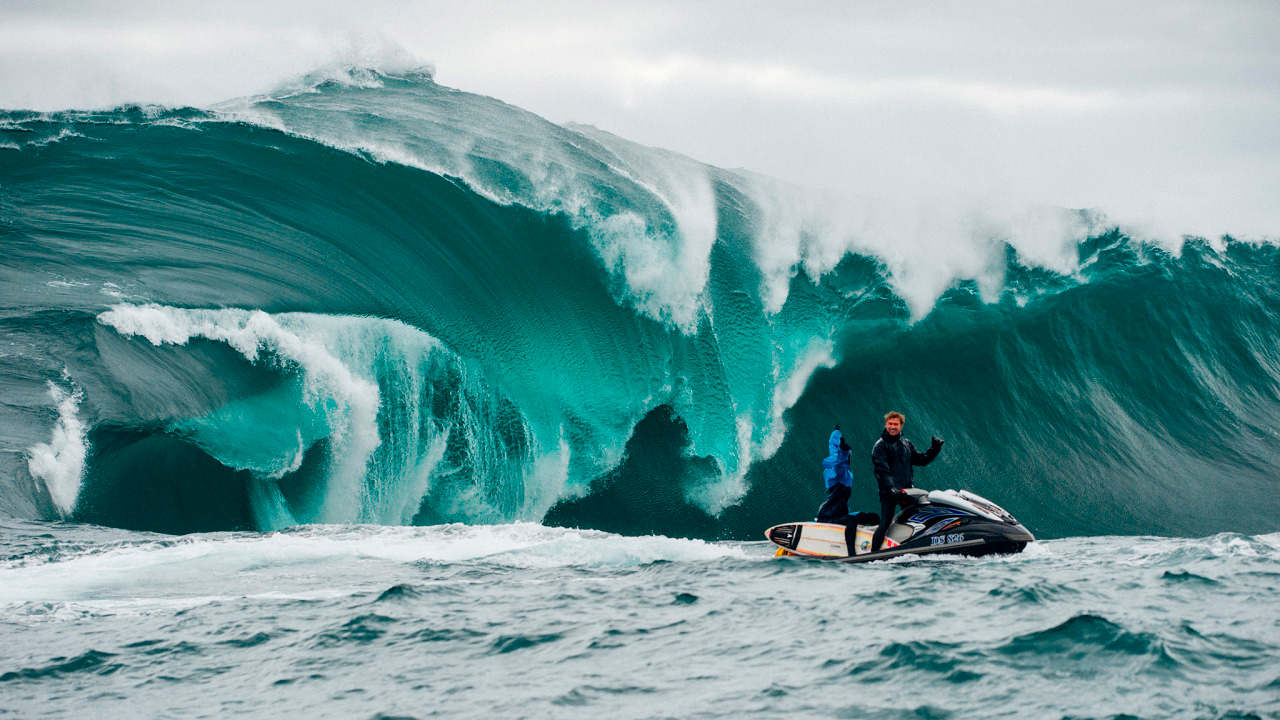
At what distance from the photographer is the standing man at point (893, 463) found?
796cm

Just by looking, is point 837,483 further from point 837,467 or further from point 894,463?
point 894,463

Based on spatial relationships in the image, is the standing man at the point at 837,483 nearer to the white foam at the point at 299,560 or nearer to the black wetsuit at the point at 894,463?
the black wetsuit at the point at 894,463

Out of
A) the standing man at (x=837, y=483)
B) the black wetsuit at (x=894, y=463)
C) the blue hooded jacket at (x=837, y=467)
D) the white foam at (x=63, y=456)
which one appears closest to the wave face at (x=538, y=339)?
the white foam at (x=63, y=456)

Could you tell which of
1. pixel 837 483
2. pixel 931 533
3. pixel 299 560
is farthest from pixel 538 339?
pixel 931 533

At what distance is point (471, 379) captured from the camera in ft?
41.6

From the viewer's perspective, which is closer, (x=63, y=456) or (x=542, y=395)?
(x=63, y=456)

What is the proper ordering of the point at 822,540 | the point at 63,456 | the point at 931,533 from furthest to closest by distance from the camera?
the point at 63,456, the point at 822,540, the point at 931,533

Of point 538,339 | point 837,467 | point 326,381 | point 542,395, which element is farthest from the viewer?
point 538,339

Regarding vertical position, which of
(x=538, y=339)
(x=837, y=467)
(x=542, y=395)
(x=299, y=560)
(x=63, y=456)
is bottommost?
(x=299, y=560)

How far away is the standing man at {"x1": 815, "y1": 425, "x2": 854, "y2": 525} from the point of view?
8.32 metres

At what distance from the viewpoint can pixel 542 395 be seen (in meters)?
13.0

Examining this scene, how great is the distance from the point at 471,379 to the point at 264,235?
3.74 m

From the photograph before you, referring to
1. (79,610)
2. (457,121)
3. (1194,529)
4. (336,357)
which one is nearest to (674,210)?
(457,121)

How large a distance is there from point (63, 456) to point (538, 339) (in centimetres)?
635
